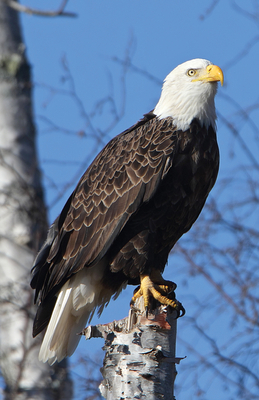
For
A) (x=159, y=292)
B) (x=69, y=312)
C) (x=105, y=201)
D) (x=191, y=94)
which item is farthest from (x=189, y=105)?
(x=69, y=312)

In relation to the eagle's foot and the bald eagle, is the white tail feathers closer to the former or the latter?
the bald eagle

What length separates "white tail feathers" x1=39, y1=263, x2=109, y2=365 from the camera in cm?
402

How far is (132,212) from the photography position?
12.4 feet

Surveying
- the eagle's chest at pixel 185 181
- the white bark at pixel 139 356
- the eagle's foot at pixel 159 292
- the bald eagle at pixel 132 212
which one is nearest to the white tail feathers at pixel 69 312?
the bald eagle at pixel 132 212

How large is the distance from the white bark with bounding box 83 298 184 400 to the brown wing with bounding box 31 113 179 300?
2.64 ft

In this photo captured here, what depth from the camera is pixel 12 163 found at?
494 cm

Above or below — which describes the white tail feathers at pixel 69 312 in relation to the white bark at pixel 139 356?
above

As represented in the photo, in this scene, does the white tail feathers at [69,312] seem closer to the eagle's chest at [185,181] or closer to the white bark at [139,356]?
the eagle's chest at [185,181]

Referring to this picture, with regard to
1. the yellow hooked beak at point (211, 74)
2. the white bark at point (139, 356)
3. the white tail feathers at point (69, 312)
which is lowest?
the white bark at point (139, 356)

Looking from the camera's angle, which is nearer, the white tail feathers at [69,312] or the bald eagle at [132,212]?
the bald eagle at [132,212]

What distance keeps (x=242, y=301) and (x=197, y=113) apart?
232 centimetres

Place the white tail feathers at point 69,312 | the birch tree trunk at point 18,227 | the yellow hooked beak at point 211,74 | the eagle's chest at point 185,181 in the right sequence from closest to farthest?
the eagle's chest at point 185,181, the white tail feathers at point 69,312, the yellow hooked beak at point 211,74, the birch tree trunk at point 18,227

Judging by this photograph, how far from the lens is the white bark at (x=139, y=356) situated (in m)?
2.87

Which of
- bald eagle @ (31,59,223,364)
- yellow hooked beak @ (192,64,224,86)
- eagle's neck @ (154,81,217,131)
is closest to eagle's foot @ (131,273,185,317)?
bald eagle @ (31,59,223,364)
